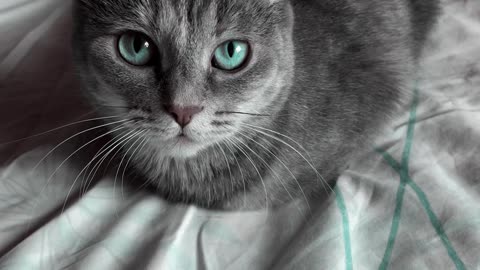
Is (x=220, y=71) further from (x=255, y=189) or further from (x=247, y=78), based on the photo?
(x=255, y=189)

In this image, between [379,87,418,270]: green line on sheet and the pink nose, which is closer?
the pink nose

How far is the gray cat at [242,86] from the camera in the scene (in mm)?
736

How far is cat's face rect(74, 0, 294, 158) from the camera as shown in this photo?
727 mm

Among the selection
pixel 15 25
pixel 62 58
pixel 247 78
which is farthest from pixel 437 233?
pixel 15 25

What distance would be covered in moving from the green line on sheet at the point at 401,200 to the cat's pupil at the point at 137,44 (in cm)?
52

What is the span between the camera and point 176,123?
734 millimetres

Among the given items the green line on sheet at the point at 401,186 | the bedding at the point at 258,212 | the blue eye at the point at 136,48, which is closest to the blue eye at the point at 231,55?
the blue eye at the point at 136,48

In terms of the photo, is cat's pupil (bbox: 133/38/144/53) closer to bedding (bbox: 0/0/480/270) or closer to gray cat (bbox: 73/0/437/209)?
gray cat (bbox: 73/0/437/209)

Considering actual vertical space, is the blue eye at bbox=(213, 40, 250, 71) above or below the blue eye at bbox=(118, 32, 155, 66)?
above

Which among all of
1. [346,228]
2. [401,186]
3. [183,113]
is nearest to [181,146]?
[183,113]

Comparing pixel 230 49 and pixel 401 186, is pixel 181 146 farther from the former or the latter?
pixel 401 186

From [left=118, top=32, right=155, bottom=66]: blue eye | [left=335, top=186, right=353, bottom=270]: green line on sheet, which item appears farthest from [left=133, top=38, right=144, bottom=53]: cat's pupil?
[left=335, top=186, right=353, bottom=270]: green line on sheet

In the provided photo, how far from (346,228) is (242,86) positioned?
309 mm

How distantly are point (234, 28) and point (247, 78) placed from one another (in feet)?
0.27
